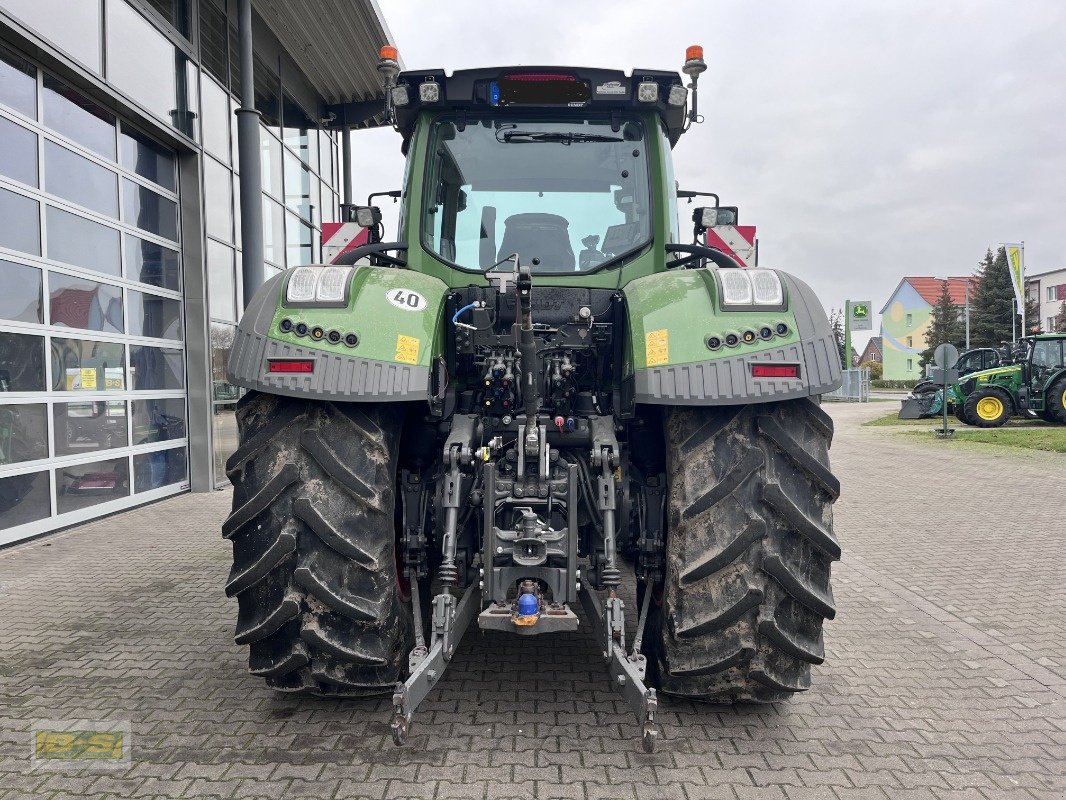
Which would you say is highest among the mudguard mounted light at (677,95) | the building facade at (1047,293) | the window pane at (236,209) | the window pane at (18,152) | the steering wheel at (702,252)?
the building facade at (1047,293)

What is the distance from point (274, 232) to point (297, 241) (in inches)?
40.1

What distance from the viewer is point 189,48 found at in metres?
9.34

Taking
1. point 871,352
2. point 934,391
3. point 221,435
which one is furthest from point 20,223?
point 871,352

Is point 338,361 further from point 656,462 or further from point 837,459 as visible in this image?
point 837,459

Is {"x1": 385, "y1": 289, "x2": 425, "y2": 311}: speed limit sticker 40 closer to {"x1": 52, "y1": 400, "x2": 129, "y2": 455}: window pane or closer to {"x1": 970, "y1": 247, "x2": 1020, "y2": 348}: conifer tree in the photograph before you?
{"x1": 52, "y1": 400, "x2": 129, "y2": 455}: window pane

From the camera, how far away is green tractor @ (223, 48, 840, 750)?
2.66 meters

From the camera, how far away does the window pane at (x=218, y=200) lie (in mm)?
9672

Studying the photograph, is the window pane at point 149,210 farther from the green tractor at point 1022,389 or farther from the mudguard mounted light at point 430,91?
the green tractor at point 1022,389

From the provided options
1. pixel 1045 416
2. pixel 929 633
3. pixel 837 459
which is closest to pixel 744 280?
pixel 929 633

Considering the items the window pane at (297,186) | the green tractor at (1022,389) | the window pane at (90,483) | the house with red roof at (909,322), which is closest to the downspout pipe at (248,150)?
the window pane at (90,483)

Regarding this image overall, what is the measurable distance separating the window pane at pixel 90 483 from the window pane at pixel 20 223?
85.5 inches

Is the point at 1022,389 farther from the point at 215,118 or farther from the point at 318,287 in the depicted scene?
the point at 318,287

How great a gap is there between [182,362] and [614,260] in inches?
301

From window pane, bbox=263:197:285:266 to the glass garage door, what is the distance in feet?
7.12
